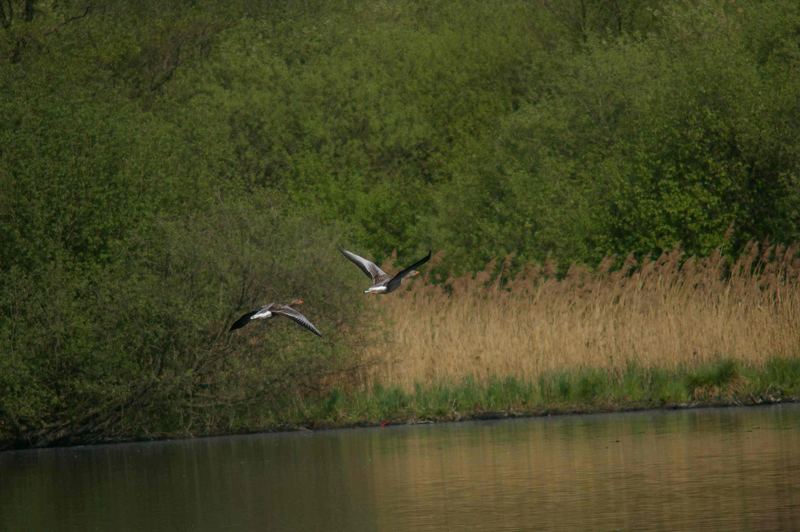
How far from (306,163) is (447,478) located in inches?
976

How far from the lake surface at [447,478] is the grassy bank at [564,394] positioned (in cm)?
63

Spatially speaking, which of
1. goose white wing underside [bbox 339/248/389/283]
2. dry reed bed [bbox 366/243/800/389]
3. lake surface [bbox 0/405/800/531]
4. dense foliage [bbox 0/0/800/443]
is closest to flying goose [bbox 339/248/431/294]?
goose white wing underside [bbox 339/248/389/283]

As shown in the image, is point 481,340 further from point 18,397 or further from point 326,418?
point 18,397

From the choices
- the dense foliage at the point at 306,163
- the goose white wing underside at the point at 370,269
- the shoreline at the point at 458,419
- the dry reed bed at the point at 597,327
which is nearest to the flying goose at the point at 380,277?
the goose white wing underside at the point at 370,269

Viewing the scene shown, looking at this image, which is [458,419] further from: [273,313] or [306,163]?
[306,163]

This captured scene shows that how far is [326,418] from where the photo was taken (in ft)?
87.1

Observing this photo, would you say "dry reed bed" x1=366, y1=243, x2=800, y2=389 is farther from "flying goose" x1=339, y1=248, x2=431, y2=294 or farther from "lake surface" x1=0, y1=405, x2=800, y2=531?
"flying goose" x1=339, y1=248, x2=431, y2=294

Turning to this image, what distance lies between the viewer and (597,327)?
1021 inches

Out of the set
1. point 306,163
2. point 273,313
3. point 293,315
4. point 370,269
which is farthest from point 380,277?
point 306,163

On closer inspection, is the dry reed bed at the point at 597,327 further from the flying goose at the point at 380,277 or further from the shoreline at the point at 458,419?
the flying goose at the point at 380,277

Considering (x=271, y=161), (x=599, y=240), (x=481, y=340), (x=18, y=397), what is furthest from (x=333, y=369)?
(x=271, y=161)

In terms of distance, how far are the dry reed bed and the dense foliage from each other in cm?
138

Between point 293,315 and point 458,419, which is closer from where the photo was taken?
point 293,315

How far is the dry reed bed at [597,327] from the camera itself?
25438mm
